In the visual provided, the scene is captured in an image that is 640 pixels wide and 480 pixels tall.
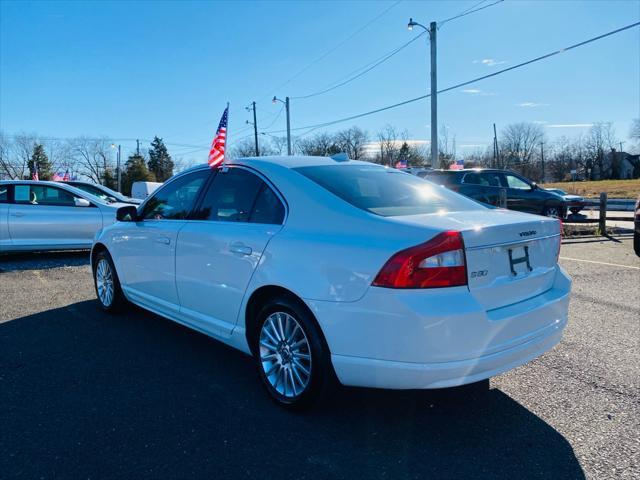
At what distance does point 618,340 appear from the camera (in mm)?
4348

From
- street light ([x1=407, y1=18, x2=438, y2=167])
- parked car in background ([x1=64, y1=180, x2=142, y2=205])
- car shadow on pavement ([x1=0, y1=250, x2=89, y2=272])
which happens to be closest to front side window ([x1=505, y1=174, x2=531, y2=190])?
street light ([x1=407, y1=18, x2=438, y2=167])

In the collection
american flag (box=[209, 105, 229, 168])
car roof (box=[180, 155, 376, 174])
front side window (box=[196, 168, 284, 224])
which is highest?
american flag (box=[209, 105, 229, 168])

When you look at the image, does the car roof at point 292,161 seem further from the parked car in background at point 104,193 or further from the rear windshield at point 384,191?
the parked car in background at point 104,193

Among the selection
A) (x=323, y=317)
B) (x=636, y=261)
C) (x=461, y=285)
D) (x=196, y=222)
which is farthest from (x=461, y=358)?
(x=636, y=261)

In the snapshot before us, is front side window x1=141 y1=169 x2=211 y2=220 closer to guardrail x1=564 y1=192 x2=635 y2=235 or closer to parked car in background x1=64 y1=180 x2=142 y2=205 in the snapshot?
parked car in background x1=64 y1=180 x2=142 y2=205

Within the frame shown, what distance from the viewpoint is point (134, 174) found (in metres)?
73.3

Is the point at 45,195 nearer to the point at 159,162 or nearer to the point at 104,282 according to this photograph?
the point at 104,282

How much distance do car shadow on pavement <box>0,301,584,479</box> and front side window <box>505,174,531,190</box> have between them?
1180 cm

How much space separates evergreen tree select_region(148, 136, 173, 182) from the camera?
88.4m

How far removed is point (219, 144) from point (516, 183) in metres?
11.4

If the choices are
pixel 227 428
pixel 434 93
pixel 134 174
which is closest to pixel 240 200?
pixel 227 428

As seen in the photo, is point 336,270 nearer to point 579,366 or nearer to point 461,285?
point 461,285

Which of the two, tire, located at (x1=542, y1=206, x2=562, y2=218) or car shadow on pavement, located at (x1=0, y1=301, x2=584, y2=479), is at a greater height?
tire, located at (x1=542, y1=206, x2=562, y2=218)

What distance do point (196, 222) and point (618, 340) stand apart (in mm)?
3742
